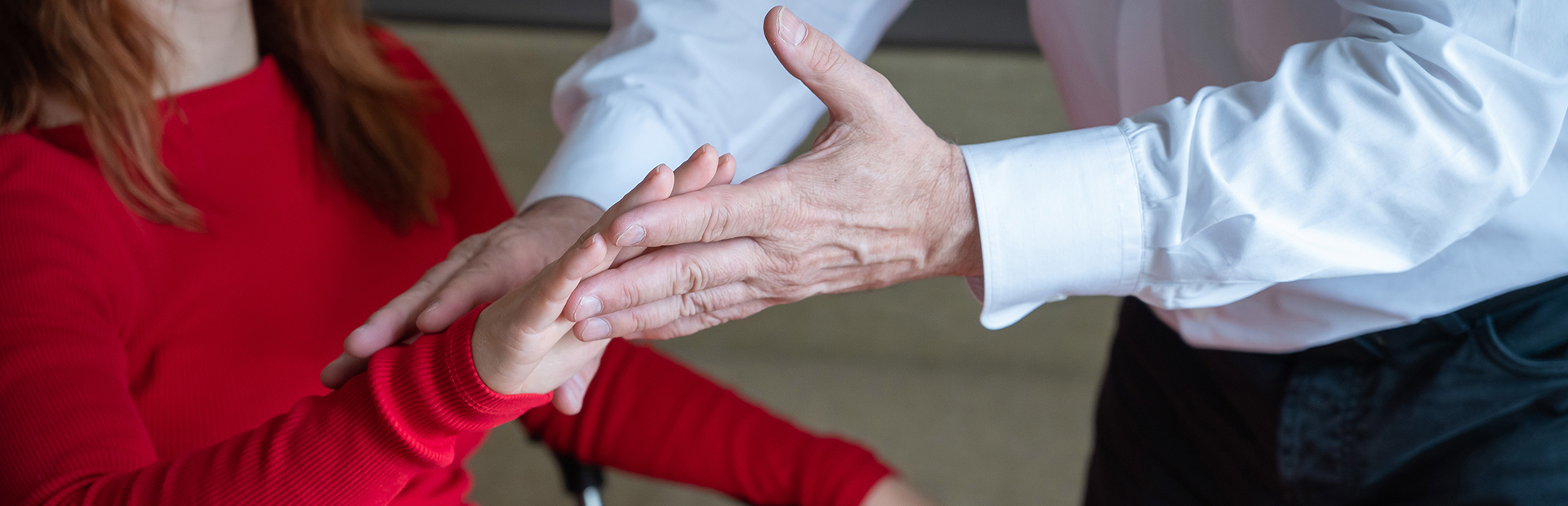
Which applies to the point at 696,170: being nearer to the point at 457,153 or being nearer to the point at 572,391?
the point at 572,391

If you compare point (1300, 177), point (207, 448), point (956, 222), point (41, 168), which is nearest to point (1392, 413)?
point (1300, 177)

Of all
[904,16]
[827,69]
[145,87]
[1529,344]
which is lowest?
Result: [904,16]

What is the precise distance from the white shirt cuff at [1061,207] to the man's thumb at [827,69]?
74 mm

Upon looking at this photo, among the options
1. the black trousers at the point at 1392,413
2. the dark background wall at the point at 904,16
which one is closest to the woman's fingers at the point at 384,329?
the black trousers at the point at 1392,413

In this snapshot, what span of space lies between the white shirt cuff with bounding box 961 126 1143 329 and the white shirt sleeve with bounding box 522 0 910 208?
314mm

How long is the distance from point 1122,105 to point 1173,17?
3.5 inches

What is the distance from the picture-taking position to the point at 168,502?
62 cm

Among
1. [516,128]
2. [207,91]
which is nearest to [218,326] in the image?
[207,91]

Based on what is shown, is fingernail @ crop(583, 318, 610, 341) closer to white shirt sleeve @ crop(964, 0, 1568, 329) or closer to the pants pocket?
white shirt sleeve @ crop(964, 0, 1568, 329)

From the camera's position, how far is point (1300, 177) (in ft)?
1.83

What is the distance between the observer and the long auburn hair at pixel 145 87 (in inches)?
30.6

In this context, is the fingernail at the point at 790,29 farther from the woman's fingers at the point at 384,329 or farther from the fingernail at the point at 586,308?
the woman's fingers at the point at 384,329

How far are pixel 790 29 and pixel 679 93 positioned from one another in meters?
0.32

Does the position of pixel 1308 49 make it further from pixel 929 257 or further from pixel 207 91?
pixel 207 91
